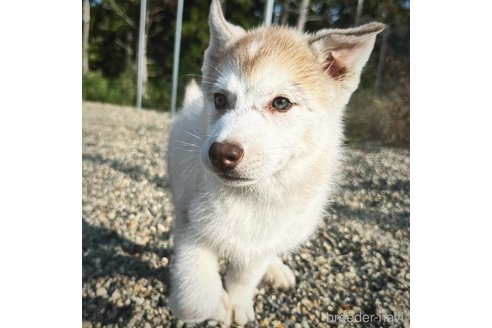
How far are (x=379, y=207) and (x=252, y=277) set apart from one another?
2.13 ft

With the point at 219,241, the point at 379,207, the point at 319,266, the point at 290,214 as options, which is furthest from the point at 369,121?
the point at 219,241

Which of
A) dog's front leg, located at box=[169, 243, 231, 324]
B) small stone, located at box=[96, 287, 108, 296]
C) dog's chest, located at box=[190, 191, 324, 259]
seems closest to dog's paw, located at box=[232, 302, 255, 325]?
dog's front leg, located at box=[169, 243, 231, 324]

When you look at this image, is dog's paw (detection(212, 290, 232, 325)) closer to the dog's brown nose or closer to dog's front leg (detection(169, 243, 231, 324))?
dog's front leg (detection(169, 243, 231, 324))

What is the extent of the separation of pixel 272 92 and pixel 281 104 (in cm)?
5

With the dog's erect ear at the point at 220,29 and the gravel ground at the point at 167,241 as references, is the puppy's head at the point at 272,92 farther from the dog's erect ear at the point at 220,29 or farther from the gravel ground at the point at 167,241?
the gravel ground at the point at 167,241

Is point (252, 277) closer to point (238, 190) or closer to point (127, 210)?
point (238, 190)

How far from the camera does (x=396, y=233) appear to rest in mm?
1962

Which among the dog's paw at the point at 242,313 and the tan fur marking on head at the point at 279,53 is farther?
the dog's paw at the point at 242,313

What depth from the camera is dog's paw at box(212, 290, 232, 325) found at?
182 centimetres

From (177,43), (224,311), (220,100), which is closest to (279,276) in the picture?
(224,311)

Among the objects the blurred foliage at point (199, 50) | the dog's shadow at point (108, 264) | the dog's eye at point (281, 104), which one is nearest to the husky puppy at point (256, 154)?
the dog's eye at point (281, 104)

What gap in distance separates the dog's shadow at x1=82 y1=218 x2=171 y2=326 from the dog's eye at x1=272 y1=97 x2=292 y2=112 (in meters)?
0.94

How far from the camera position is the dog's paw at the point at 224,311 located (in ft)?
5.98

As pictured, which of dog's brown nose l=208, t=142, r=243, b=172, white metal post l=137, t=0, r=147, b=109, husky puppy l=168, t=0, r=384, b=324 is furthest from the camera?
white metal post l=137, t=0, r=147, b=109
